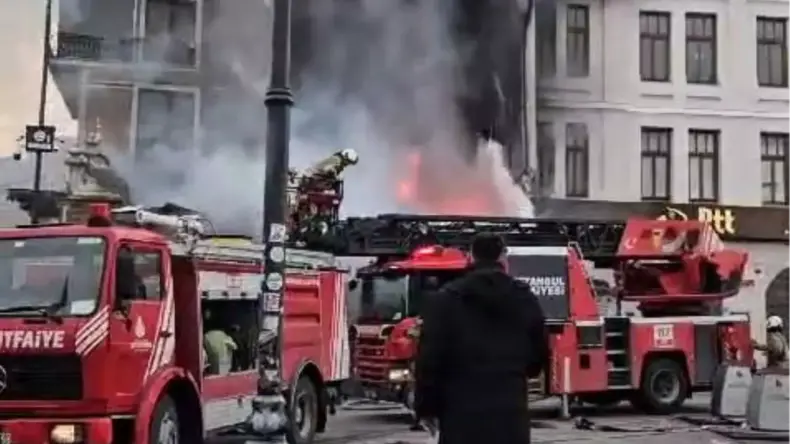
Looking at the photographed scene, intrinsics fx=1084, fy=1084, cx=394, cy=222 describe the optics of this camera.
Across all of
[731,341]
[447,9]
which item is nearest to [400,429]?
[731,341]

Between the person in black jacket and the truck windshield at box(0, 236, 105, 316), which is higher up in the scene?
the truck windshield at box(0, 236, 105, 316)

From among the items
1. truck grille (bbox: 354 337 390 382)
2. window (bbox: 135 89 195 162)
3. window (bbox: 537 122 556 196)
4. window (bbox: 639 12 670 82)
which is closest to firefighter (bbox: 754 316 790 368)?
truck grille (bbox: 354 337 390 382)

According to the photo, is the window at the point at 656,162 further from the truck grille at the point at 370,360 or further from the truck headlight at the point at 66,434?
the truck headlight at the point at 66,434

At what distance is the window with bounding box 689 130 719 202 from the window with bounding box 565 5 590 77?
11.2 feet

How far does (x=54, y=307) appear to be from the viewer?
27.1 ft

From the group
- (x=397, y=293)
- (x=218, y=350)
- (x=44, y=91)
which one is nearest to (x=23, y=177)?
(x=44, y=91)

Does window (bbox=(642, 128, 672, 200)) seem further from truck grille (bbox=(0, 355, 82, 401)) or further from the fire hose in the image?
truck grille (bbox=(0, 355, 82, 401))

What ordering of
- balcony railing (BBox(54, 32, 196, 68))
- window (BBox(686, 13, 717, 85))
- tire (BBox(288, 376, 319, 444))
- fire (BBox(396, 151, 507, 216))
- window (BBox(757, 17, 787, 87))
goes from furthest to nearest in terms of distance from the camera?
window (BBox(757, 17, 787, 87))
window (BBox(686, 13, 717, 85))
balcony railing (BBox(54, 32, 196, 68))
fire (BBox(396, 151, 507, 216))
tire (BBox(288, 376, 319, 444))

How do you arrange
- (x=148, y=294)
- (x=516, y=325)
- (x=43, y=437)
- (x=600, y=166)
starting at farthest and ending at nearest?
(x=600, y=166), (x=148, y=294), (x=43, y=437), (x=516, y=325)

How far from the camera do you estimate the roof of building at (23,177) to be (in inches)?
1105

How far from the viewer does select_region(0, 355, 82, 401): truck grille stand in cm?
812

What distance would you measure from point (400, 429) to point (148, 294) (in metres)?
6.86

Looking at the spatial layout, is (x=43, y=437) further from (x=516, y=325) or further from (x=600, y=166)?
(x=600, y=166)

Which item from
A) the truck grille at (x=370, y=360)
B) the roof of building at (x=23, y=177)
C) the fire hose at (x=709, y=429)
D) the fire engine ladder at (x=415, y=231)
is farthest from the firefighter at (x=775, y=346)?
the roof of building at (x=23, y=177)
